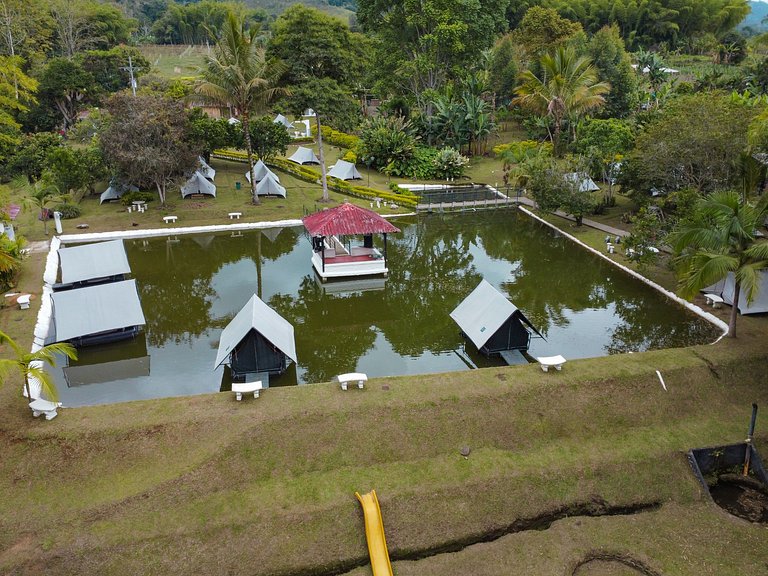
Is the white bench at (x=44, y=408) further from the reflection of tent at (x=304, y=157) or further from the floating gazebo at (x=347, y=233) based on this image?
the reflection of tent at (x=304, y=157)

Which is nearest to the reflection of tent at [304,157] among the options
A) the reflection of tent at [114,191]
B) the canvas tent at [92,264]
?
the reflection of tent at [114,191]

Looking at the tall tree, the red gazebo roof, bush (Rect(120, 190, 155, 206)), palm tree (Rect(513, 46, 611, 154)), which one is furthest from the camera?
palm tree (Rect(513, 46, 611, 154))

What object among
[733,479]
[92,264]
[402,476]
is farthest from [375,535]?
[92,264]

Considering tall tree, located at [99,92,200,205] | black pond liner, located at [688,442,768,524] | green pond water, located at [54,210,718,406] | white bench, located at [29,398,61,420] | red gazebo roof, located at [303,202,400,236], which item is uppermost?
tall tree, located at [99,92,200,205]

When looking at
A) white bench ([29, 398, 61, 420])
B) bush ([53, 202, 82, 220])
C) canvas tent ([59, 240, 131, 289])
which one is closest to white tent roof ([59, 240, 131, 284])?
canvas tent ([59, 240, 131, 289])

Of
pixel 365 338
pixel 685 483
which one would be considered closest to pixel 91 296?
pixel 365 338

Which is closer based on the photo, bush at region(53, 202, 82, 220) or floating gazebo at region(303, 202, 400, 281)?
floating gazebo at region(303, 202, 400, 281)

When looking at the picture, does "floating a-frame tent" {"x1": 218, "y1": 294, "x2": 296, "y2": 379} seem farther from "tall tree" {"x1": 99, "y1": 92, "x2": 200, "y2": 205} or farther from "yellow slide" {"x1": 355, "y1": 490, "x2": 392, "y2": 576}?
"tall tree" {"x1": 99, "y1": 92, "x2": 200, "y2": 205}
